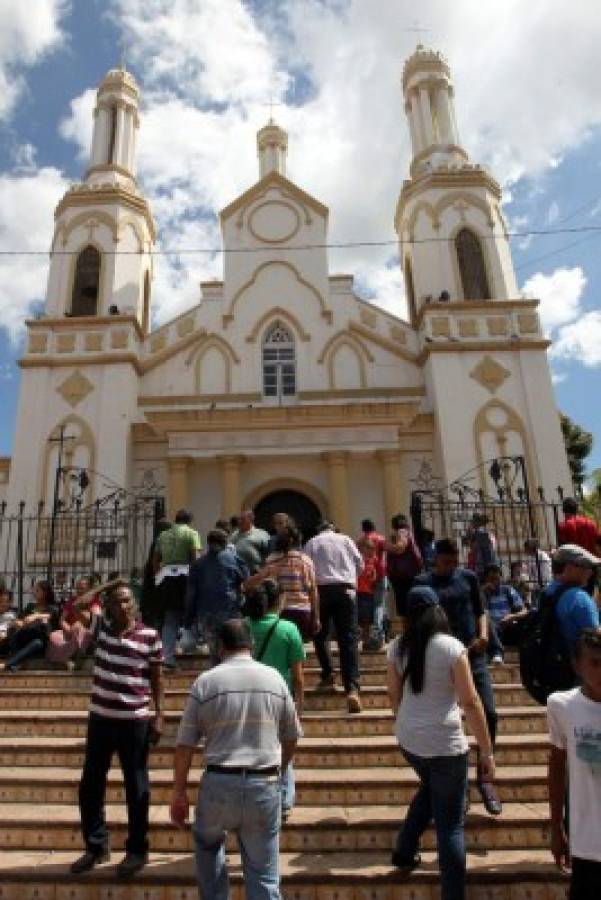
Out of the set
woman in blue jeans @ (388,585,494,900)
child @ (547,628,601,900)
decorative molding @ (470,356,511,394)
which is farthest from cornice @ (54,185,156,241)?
child @ (547,628,601,900)

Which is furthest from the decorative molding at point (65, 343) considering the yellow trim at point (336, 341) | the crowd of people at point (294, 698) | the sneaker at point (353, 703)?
the sneaker at point (353, 703)

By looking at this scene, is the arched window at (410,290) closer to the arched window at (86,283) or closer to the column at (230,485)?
the column at (230,485)

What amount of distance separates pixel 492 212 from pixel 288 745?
67.5 feet

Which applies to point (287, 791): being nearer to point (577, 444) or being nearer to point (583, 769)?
point (583, 769)

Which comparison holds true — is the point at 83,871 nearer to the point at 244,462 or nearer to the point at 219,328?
the point at 244,462

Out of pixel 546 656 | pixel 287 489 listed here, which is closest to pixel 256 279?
pixel 287 489

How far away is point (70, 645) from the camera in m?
8.48

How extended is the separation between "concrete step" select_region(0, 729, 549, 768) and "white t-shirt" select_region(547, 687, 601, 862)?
3.06m

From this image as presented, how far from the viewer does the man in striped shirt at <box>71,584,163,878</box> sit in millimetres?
4191

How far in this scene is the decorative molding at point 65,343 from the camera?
1844 centimetres

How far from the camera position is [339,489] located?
16.3 metres

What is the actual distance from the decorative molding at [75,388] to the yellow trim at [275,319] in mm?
4761

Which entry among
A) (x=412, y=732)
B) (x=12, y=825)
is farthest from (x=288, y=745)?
(x=12, y=825)

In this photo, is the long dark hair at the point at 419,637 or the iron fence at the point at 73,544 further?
the iron fence at the point at 73,544
